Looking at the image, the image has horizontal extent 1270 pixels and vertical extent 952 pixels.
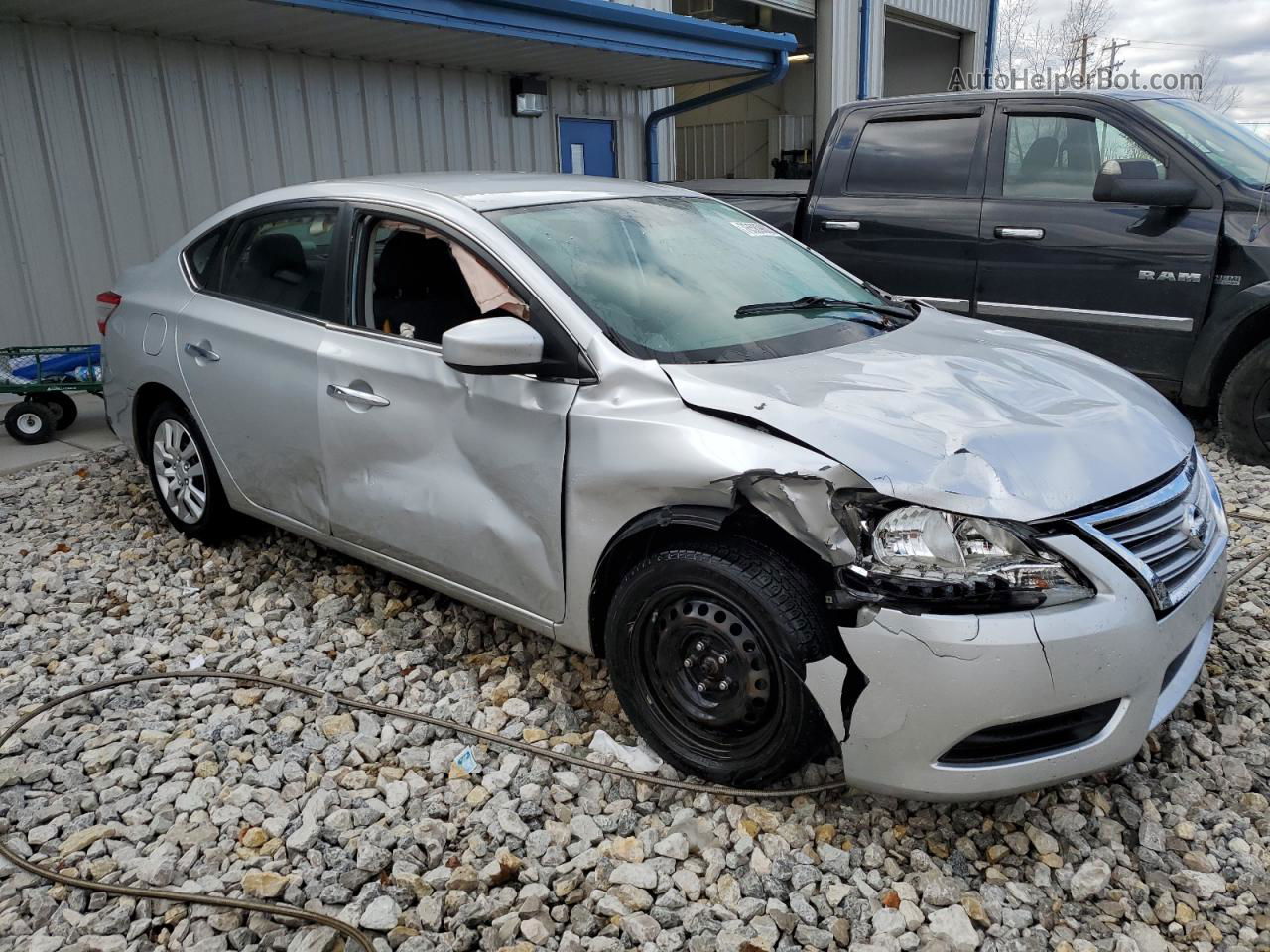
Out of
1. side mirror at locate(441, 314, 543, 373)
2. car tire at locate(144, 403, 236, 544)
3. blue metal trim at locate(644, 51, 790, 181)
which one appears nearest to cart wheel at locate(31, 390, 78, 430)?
car tire at locate(144, 403, 236, 544)

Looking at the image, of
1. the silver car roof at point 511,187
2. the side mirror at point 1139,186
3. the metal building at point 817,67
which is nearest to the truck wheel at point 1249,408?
the side mirror at point 1139,186

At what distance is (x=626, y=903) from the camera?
2.44m

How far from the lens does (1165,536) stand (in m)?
2.56

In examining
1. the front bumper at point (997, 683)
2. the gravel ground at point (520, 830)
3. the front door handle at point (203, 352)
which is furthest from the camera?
the front door handle at point (203, 352)

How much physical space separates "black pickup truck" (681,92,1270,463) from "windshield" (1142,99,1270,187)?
15 mm

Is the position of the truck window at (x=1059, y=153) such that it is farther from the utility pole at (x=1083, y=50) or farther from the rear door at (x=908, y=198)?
the utility pole at (x=1083, y=50)

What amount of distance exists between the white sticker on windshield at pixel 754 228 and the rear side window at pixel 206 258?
2.21m

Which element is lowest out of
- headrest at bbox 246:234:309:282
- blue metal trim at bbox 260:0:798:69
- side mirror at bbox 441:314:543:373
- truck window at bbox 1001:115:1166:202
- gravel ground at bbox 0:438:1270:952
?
gravel ground at bbox 0:438:1270:952

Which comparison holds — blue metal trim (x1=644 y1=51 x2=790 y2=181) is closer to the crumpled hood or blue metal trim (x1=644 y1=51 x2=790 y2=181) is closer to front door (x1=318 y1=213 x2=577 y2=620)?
front door (x1=318 y1=213 x2=577 y2=620)

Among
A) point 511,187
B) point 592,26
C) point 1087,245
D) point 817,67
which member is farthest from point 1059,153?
point 817,67

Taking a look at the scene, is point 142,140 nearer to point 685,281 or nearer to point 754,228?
point 754,228

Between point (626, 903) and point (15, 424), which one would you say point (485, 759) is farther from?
point (15, 424)

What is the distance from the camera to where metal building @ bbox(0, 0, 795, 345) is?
709 cm

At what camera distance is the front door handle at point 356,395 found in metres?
3.39
